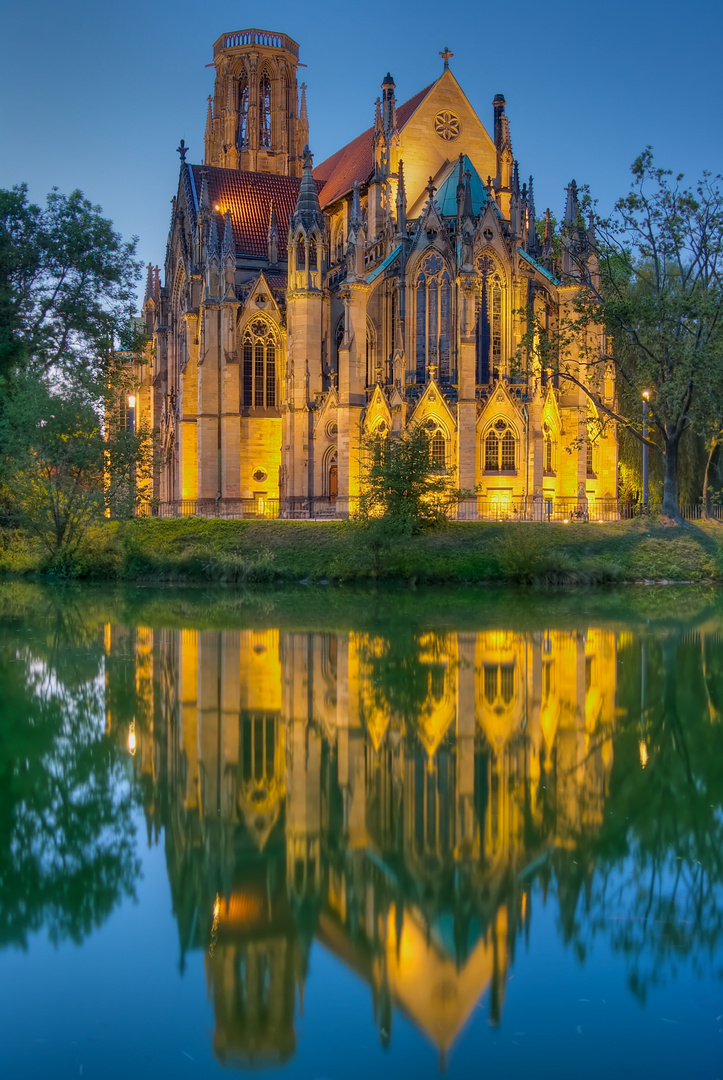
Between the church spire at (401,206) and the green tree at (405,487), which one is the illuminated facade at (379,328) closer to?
Answer: the church spire at (401,206)

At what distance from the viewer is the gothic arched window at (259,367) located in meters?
52.2

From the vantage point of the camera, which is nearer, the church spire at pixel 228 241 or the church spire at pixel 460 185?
the church spire at pixel 460 185

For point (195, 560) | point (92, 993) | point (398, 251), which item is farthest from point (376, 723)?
point (398, 251)

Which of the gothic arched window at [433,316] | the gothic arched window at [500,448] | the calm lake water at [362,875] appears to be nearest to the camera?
the calm lake water at [362,875]

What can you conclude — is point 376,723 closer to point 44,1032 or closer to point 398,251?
point 44,1032

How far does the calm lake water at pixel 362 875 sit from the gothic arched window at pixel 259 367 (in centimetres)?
3953

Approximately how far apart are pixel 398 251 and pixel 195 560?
63.4 feet

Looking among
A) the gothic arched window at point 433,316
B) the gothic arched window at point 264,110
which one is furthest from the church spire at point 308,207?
the gothic arched window at point 264,110

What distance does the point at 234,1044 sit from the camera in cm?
465

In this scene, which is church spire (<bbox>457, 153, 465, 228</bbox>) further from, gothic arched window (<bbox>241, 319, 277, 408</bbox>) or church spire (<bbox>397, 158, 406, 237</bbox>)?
gothic arched window (<bbox>241, 319, 277, 408</bbox>)

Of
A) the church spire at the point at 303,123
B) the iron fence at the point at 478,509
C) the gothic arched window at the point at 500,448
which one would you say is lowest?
the iron fence at the point at 478,509

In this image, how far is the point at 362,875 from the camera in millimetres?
6422

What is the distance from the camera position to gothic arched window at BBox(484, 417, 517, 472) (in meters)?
45.6

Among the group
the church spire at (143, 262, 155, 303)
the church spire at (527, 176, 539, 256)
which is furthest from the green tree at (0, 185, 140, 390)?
the church spire at (143, 262, 155, 303)
